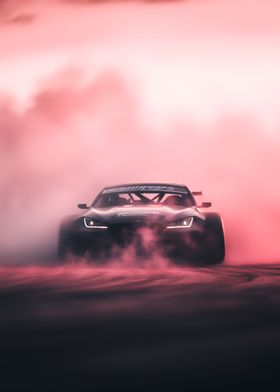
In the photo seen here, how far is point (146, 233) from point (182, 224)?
55cm

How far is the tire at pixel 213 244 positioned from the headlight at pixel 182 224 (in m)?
0.26

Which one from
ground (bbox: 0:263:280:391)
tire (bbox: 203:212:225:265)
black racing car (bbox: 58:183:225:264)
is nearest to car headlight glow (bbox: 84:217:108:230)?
black racing car (bbox: 58:183:225:264)

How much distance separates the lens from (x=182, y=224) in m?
16.4

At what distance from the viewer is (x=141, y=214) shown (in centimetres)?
1638

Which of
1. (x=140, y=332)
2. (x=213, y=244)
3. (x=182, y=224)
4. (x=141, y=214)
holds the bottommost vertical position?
(x=140, y=332)

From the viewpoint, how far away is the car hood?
16281 millimetres

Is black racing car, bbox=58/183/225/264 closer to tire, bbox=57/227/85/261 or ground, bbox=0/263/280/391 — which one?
tire, bbox=57/227/85/261

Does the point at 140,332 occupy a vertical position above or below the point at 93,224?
below

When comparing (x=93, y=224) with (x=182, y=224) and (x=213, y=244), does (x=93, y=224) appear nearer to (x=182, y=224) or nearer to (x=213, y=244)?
(x=182, y=224)

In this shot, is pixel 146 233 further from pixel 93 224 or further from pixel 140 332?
pixel 140 332

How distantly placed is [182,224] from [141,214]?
0.59m

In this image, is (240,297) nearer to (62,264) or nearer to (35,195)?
(62,264)

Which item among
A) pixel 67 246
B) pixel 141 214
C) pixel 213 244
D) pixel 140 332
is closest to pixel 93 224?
pixel 67 246

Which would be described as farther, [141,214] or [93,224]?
[93,224]
